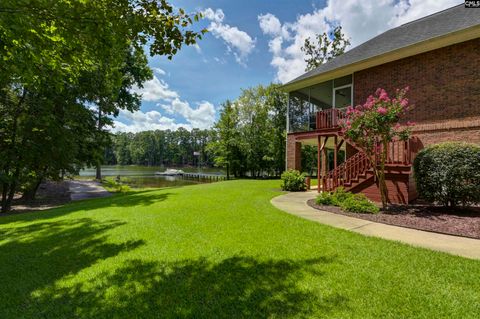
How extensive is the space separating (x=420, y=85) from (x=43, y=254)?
513 inches

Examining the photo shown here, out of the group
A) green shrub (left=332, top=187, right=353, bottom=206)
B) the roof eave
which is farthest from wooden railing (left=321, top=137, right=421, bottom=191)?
the roof eave

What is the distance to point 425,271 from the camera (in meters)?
3.22

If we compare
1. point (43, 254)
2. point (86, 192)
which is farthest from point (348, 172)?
point (86, 192)

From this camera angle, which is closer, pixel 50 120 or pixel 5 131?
pixel 50 120

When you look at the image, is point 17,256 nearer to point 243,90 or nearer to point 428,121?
point 428,121

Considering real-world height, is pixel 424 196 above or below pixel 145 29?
below

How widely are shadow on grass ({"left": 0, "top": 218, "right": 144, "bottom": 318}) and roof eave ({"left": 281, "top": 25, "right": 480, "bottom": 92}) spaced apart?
11.3 metres

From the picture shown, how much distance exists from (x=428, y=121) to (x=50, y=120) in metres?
16.3

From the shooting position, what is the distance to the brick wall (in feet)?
27.8

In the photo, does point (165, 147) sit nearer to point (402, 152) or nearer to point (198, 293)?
point (402, 152)

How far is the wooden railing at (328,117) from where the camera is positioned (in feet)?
36.5

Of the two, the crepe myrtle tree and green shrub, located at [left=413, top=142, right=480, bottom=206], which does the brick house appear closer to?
green shrub, located at [left=413, top=142, right=480, bottom=206]

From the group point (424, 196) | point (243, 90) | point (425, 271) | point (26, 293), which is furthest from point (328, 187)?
point (243, 90)

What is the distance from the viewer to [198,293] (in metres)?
2.96
